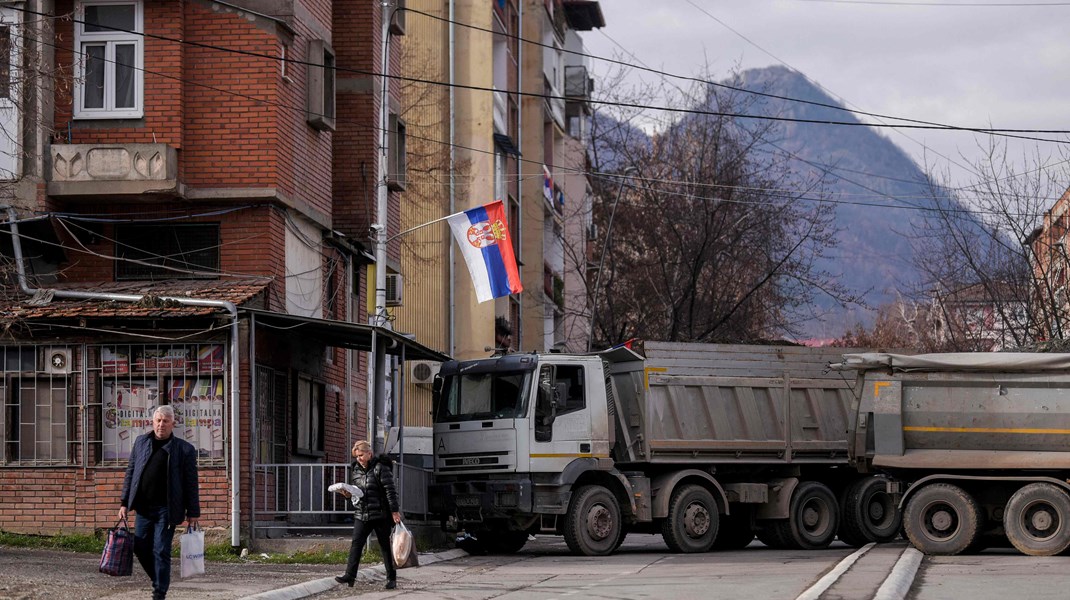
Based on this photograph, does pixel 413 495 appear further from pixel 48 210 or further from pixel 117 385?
pixel 48 210

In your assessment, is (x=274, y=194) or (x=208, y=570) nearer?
(x=208, y=570)

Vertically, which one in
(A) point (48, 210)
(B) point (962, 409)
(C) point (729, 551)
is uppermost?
(A) point (48, 210)

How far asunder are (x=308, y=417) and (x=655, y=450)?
5324 millimetres

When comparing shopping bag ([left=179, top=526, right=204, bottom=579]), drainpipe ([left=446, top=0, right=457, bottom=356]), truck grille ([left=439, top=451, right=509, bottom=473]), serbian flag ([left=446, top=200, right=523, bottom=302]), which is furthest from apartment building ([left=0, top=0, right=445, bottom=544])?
drainpipe ([left=446, top=0, right=457, bottom=356])

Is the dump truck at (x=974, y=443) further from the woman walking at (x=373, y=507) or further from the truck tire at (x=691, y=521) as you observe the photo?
A: the woman walking at (x=373, y=507)

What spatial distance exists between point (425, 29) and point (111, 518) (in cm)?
1913

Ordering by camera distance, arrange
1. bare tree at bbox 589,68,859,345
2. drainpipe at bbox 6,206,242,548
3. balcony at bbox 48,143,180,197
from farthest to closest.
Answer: bare tree at bbox 589,68,859,345 → balcony at bbox 48,143,180,197 → drainpipe at bbox 6,206,242,548

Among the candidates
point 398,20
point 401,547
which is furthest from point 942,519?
point 398,20

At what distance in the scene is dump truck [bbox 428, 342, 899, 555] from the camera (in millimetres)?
21781

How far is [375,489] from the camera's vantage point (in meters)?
16.2

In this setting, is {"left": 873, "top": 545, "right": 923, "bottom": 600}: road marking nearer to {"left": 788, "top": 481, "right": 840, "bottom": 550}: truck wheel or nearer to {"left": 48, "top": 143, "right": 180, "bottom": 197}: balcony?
{"left": 788, "top": 481, "right": 840, "bottom": 550}: truck wheel

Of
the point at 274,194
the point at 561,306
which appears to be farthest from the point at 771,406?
the point at 561,306

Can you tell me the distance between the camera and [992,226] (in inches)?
1624

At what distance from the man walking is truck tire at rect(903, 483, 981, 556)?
11.3 meters
